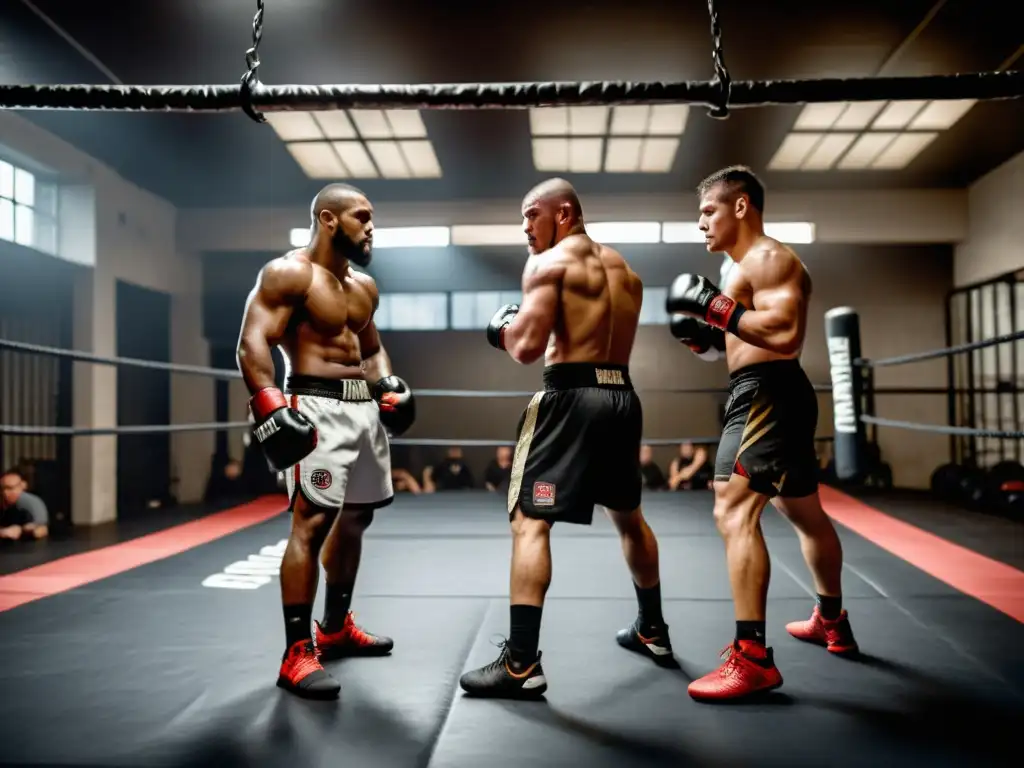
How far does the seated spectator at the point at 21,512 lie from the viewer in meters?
4.37

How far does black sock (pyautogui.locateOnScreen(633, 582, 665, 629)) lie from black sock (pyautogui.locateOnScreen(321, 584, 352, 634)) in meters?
0.77

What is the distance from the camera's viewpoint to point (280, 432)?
1515 millimetres

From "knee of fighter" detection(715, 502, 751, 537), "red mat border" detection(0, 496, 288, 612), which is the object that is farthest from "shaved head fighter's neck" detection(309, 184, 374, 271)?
"red mat border" detection(0, 496, 288, 612)

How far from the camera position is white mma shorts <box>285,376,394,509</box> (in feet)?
5.45

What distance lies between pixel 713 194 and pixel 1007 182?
6.18 metres

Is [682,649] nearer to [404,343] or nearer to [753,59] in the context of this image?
[753,59]

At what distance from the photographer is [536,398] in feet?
5.71

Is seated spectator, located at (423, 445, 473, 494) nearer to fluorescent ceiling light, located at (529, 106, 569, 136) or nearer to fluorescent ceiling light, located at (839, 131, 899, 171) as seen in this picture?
fluorescent ceiling light, located at (529, 106, 569, 136)

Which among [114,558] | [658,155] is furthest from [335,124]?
[114,558]

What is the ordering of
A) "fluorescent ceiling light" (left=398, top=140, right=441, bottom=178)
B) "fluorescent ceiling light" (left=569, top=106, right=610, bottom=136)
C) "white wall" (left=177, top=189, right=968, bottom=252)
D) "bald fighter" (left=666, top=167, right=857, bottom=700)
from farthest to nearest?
1. "white wall" (left=177, top=189, right=968, bottom=252)
2. "fluorescent ceiling light" (left=398, top=140, right=441, bottom=178)
3. "fluorescent ceiling light" (left=569, top=106, right=610, bottom=136)
4. "bald fighter" (left=666, top=167, right=857, bottom=700)

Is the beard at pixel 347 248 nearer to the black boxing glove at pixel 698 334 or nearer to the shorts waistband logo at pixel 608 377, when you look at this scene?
the shorts waistband logo at pixel 608 377

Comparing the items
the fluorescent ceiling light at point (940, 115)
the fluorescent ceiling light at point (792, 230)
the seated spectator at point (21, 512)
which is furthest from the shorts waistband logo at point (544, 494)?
the fluorescent ceiling light at point (792, 230)

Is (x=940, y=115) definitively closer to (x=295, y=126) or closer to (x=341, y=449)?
(x=295, y=126)

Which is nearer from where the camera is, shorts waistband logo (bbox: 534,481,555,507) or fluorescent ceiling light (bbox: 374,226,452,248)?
shorts waistband logo (bbox: 534,481,555,507)
